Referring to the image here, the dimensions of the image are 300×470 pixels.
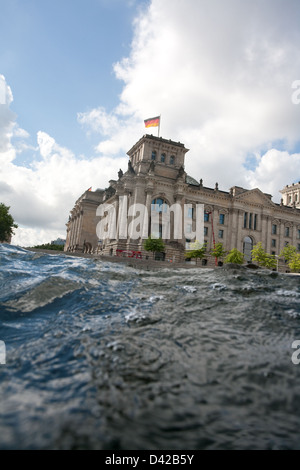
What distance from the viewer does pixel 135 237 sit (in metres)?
52.1

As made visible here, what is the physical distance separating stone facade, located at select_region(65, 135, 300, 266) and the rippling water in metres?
41.9

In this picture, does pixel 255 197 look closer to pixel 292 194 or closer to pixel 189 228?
pixel 189 228

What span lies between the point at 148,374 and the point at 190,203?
179ft

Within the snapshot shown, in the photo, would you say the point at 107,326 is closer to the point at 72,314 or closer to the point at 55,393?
the point at 72,314

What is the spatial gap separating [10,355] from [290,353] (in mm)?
4873

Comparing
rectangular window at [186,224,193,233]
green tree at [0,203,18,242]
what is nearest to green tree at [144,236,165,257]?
rectangular window at [186,224,193,233]

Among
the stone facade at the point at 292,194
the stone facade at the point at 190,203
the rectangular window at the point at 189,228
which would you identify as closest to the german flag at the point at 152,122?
the stone facade at the point at 190,203

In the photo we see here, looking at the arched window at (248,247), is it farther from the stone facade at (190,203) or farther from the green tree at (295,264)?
the green tree at (295,264)

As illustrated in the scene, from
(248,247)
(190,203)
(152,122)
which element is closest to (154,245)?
(190,203)

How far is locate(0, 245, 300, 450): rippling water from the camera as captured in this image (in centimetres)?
336

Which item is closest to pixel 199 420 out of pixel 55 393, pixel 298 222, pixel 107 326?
pixel 55 393

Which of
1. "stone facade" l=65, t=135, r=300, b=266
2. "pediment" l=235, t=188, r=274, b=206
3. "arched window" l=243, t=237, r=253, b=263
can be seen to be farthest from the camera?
"pediment" l=235, t=188, r=274, b=206

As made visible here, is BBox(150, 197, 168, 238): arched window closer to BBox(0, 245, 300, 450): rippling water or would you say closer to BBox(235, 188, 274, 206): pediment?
BBox(235, 188, 274, 206): pediment

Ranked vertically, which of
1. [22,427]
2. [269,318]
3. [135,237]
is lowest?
[22,427]
